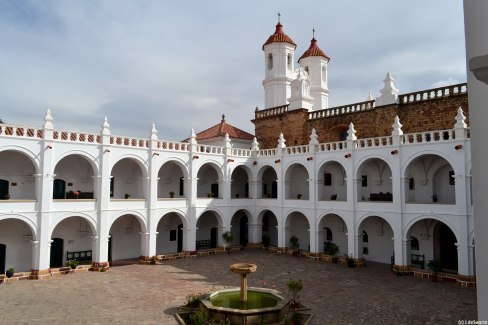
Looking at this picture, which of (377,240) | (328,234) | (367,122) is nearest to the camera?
(377,240)

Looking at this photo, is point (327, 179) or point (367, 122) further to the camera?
point (327, 179)

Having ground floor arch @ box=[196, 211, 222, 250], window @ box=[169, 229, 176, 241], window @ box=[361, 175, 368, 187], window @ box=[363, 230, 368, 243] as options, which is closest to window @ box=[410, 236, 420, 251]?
window @ box=[363, 230, 368, 243]

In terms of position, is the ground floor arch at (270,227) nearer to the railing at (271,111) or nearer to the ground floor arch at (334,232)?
the ground floor arch at (334,232)

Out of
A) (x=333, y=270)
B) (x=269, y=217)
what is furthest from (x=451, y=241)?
(x=269, y=217)

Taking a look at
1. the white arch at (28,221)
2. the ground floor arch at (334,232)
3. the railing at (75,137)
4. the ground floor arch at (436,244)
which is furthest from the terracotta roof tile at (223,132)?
the ground floor arch at (436,244)

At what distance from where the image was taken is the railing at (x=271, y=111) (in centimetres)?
3225

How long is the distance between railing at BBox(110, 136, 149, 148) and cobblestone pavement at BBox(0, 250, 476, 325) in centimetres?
813

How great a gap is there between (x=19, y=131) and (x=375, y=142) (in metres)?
21.8

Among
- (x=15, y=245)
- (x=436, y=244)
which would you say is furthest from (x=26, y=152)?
(x=436, y=244)

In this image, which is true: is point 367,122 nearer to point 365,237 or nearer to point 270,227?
point 365,237

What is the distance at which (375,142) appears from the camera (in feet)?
77.3

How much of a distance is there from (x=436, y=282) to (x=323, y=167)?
34.5 feet

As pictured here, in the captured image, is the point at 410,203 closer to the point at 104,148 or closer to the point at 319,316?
the point at 319,316

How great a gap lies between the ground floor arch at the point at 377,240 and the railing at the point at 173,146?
13963 millimetres
